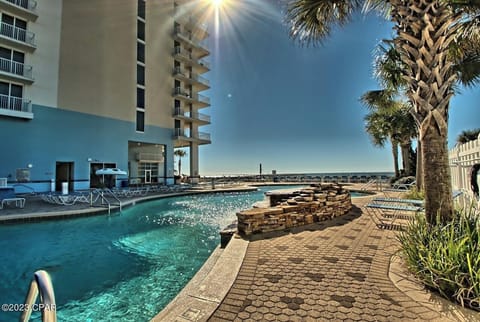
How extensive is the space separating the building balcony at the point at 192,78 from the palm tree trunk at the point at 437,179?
2578 centimetres

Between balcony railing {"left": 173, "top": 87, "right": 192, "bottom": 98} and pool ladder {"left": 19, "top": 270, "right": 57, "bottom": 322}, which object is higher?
balcony railing {"left": 173, "top": 87, "right": 192, "bottom": 98}

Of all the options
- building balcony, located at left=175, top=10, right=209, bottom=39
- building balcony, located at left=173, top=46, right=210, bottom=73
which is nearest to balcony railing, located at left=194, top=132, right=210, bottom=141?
building balcony, located at left=173, top=46, right=210, bottom=73

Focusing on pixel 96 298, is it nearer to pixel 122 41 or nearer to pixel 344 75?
pixel 344 75

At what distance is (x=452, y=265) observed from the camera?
236cm

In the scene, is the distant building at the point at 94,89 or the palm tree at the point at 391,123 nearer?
the palm tree at the point at 391,123

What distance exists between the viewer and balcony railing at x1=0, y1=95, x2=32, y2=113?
1463 centimetres

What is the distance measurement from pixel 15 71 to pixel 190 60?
15.6m

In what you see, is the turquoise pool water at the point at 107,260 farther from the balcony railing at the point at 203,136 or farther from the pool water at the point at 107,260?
the balcony railing at the point at 203,136

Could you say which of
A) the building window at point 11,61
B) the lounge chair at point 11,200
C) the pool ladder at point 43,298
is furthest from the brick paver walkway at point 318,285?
the building window at point 11,61

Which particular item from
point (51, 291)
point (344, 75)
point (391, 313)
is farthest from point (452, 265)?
point (344, 75)

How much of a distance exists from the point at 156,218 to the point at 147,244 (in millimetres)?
3310

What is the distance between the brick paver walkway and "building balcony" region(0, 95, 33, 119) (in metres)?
17.9

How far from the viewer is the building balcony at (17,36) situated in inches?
583

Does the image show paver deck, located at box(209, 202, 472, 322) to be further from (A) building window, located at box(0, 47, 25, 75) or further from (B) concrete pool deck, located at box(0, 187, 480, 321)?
(A) building window, located at box(0, 47, 25, 75)
